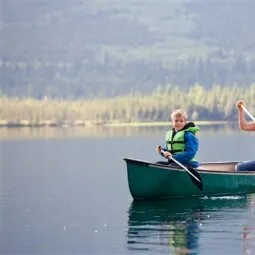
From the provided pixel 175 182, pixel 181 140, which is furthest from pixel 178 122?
pixel 175 182

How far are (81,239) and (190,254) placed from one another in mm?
2635

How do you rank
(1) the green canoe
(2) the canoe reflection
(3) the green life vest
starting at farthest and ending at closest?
(3) the green life vest < (1) the green canoe < (2) the canoe reflection

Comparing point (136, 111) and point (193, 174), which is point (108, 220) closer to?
point (193, 174)

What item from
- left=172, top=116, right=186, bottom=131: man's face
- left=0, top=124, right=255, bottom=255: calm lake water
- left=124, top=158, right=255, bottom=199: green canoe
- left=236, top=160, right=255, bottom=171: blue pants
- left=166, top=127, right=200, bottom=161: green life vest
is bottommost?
left=0, top=124, right=255, bottom=255: calm lake water

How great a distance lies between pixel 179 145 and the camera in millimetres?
26422

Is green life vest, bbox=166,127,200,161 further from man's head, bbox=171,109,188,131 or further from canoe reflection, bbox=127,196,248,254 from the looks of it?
canoe reflection, bbox=127,196,248,254

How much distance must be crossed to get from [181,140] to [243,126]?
6.30 ft

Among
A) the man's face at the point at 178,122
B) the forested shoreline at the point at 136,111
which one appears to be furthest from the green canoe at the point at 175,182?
the forested shoreline at the point at 136,111

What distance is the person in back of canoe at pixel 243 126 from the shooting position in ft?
90.2

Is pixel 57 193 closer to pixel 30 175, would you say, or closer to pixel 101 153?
pixel 30 175

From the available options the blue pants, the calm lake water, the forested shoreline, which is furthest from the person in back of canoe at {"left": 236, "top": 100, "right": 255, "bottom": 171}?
the forested shoreline

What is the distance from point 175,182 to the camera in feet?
87.2

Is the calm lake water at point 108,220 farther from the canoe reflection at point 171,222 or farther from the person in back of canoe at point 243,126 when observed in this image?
the person in back of canoe at point 243,126

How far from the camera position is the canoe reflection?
1973 centimetres
